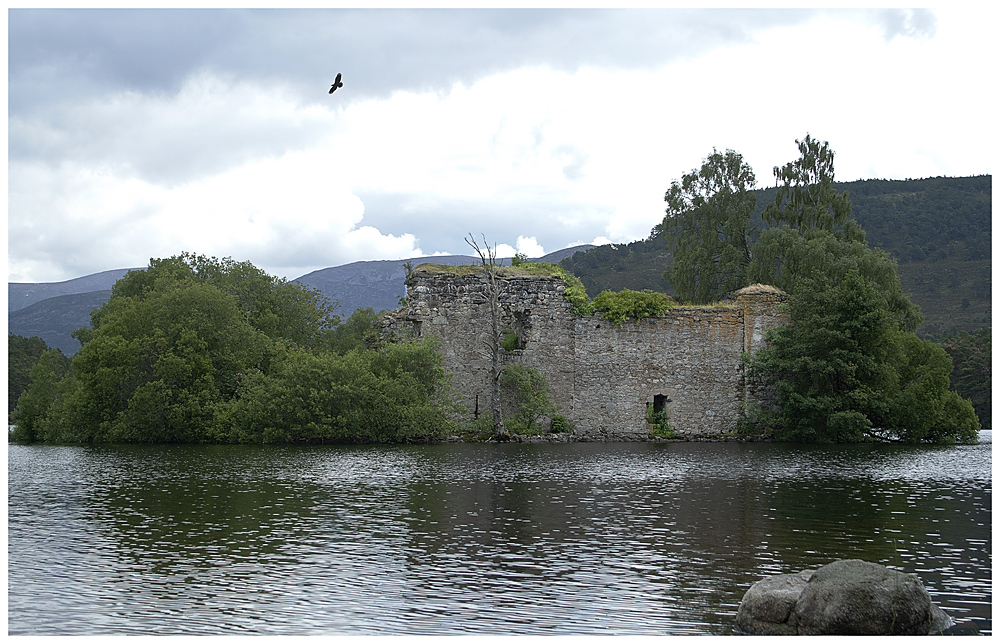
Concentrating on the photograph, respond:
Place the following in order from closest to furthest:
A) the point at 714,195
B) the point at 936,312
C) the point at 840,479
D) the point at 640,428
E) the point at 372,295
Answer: the point at 840,479
the point at 640,428
the point at 714,195
the point at 936,312
the point at 372,295

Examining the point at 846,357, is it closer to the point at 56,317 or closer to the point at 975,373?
the point at 975,373

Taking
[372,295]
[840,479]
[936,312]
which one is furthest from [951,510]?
[372,295]

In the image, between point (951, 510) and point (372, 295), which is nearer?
point (951, 510)

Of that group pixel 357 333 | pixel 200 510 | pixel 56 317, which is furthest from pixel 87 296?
pixel 200 510

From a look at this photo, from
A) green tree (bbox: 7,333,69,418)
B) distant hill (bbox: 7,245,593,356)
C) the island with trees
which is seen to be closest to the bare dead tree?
the island with trees

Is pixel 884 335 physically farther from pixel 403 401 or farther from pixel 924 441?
pixel 403 401

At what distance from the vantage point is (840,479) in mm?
17500

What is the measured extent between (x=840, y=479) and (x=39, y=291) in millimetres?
191878

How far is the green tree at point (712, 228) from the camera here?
3825 centimetres

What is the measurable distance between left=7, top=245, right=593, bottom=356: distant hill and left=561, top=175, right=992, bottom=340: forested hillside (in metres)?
55.7

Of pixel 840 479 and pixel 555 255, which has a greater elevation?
pixel 555 255

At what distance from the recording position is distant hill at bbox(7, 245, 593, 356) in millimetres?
138413

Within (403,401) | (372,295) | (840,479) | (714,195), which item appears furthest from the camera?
(372,295)

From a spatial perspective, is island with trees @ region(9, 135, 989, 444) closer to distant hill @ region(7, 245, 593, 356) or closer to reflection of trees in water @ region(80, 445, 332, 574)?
reflection of trees in water @ region(80, 445, 332, 574)
